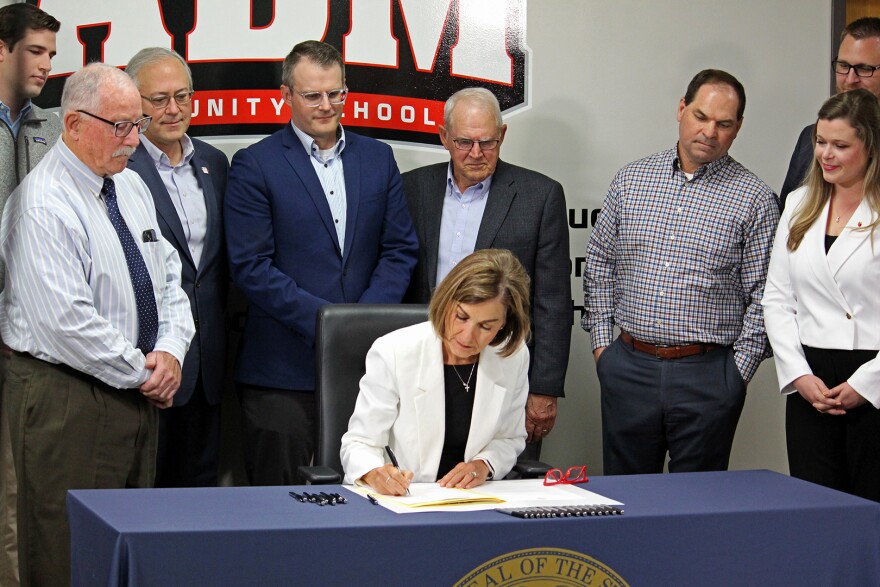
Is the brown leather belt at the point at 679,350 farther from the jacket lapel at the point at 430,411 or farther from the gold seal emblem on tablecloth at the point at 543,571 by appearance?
the gold seal emblem on tablecloth at the point at 543,571

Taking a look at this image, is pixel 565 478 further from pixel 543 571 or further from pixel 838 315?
pixel 838 315

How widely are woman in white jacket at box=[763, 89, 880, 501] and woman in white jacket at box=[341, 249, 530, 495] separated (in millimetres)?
941

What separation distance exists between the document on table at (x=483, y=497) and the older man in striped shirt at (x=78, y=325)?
2.82 ft

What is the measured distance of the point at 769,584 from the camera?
7.30ft

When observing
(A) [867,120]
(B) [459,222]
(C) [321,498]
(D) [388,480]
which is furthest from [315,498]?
(A) [867,120]

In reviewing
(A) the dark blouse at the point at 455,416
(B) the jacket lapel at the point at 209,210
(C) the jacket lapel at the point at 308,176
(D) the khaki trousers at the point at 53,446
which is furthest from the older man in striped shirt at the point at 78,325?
(A) the dark blouse at the point at 455,416

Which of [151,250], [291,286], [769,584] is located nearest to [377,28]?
[291,286]

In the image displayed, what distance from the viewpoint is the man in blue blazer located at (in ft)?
11.2

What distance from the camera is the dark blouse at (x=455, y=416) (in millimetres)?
2682

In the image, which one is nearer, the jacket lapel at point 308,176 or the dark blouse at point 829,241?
the dark blouse at point 829,241

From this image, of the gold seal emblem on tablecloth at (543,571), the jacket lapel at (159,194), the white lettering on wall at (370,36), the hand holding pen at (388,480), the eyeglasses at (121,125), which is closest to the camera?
the gold seal emblem on tablecloth at (543,571)

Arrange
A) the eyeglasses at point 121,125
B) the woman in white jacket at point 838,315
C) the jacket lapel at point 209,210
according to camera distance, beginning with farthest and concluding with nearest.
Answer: the jacket lapel at point 209,210 → the woman in white jacket at point 838,315 → the eyeglasses at point 121,125

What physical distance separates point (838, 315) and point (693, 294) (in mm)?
509

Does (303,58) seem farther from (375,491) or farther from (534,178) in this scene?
(375,491)
